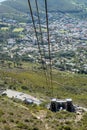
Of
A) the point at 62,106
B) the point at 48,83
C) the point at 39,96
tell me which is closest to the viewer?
the point at 62,106

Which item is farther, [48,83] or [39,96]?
[48,83]

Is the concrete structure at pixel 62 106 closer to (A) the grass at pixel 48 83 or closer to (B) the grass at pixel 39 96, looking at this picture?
(B) the grass at pixel 39 96

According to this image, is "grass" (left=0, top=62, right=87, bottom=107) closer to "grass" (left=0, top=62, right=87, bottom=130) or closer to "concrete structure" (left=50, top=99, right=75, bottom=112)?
"grass" (left=0, top=62, right=87, bottom=130)

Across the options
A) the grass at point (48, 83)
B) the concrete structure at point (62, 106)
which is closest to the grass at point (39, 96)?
the grass at point (48, 83)

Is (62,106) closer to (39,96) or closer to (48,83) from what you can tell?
(39,96)

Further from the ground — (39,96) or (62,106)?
(62,106)

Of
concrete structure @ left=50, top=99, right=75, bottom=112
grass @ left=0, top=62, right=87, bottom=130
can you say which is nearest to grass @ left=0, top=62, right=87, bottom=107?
grass @ left=0, top=62, right=87, bottom=130

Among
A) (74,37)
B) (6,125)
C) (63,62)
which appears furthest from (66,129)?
(74,37)

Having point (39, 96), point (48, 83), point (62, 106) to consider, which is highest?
point (62, 106)

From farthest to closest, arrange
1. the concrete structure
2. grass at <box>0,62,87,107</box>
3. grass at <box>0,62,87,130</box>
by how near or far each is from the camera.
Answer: grass at <box>0,62,87,107</box>, the concrete structure, grass at <box>0,62,87,130</box>

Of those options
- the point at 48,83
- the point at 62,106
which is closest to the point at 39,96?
the point at 62,106

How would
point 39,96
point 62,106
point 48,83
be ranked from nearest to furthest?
1. point 62,106
2. point 39,96
3. point 48,83
